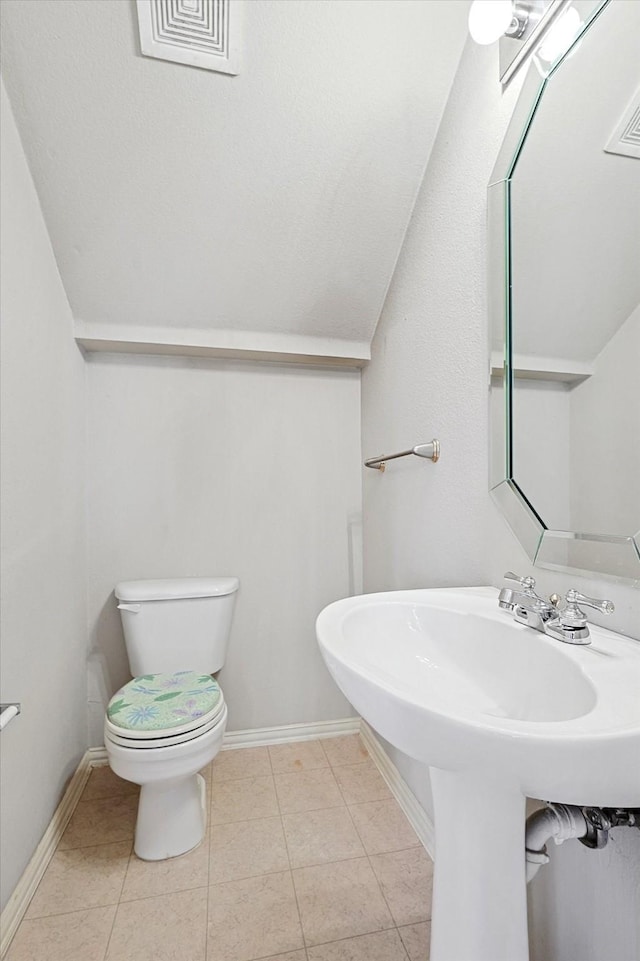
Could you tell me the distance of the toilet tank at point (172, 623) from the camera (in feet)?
5.65

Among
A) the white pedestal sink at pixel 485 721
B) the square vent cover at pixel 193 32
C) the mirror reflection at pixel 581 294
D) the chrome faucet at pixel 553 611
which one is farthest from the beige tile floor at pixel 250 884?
the square vent cover at pixel 193 32

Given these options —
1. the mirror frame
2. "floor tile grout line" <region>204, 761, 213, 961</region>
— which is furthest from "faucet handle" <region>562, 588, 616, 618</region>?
"floor tile grout line" <region>204, 761, 213, 961</region>

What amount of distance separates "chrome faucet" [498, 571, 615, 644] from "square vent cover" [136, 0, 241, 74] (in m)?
1.44

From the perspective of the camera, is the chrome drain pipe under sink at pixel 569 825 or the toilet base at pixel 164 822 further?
the toilet base at pixel 164 822

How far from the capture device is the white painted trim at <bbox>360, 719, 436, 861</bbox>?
1373mm

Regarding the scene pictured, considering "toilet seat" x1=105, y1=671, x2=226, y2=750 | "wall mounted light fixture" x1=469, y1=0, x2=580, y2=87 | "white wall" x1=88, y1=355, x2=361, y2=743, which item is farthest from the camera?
"white wall" x1=88, y1=355, x2=361, y2=743

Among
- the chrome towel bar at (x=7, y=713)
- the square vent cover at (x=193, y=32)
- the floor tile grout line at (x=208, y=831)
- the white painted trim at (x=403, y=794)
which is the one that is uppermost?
the square vent cover at (x=193, y=32)

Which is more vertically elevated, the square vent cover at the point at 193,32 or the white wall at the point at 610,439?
the square vent cover at the point at 193,32

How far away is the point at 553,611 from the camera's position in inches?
31.8

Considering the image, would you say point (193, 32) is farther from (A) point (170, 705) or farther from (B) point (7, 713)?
(A) point (170, 705)

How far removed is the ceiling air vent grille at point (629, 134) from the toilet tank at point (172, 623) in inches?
64.6

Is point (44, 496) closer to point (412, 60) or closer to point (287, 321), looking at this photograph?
point (287, 321)

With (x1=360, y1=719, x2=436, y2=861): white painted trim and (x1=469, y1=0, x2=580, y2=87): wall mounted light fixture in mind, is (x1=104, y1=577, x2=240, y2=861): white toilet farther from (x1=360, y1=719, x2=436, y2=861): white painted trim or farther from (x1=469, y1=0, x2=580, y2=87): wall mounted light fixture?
(x1=469, y1=0, x2=580, y2=87): wall mounted light fixture

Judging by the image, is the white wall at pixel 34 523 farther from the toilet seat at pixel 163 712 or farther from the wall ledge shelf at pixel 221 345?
the toilet seat at pixel 163 712
